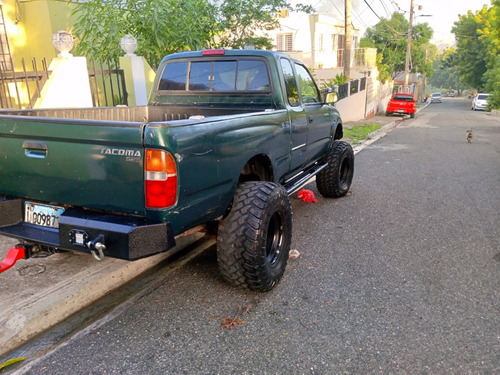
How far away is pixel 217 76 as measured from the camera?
457cm

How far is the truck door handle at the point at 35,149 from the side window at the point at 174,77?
87.1 inches

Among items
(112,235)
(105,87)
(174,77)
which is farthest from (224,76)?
(105,87)

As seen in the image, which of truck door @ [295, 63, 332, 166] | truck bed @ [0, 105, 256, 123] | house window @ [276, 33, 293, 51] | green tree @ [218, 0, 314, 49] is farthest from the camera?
house window @ [276, 33, 293, 51]

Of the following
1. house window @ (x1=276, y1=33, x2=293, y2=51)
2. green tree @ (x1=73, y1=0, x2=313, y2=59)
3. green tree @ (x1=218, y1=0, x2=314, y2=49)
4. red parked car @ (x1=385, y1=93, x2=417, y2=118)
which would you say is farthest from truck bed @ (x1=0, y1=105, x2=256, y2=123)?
house window @ (x1=276, y1=33, x2=293, y2=51)

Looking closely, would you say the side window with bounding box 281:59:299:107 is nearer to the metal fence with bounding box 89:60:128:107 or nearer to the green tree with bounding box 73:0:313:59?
the metal fence with bounding box 89:60:128:107

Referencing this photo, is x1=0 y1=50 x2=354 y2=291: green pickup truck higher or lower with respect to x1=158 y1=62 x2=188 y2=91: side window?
lower

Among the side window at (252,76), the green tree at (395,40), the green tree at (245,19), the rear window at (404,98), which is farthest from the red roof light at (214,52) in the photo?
the green tree at (395,40)

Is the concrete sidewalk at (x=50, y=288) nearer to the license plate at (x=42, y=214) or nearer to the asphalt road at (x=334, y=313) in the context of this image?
the asphalt road at (x=334, y=313)

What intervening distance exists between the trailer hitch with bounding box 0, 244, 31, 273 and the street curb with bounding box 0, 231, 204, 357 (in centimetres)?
31

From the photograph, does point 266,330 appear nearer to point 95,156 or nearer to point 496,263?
point 95,156

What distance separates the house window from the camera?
33.1 meters

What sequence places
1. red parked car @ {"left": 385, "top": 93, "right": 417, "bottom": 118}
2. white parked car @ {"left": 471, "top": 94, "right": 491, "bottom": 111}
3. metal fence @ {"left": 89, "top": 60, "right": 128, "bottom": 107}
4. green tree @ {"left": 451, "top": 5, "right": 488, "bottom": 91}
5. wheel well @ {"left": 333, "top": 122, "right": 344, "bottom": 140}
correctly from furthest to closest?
green tree @ {"left": 451, "top": 5, "right": 488, "bottom": 91} → white parked car @ {"left": 471, "top": 94, "right": 491, "bottom": 111} → red parked car @ {"left": 385, "top": 93, "right": 417, "bottom": 118} → metal fence @ {"left": 89, "top": 60, "right": 128, "bottom": 107} → wheel well @ {"left": 333, "top": 122, "right": 344, "bottom": 140}

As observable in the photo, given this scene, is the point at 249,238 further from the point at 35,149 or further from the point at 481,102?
the point at 481,102

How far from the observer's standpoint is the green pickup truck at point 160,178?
258cm
